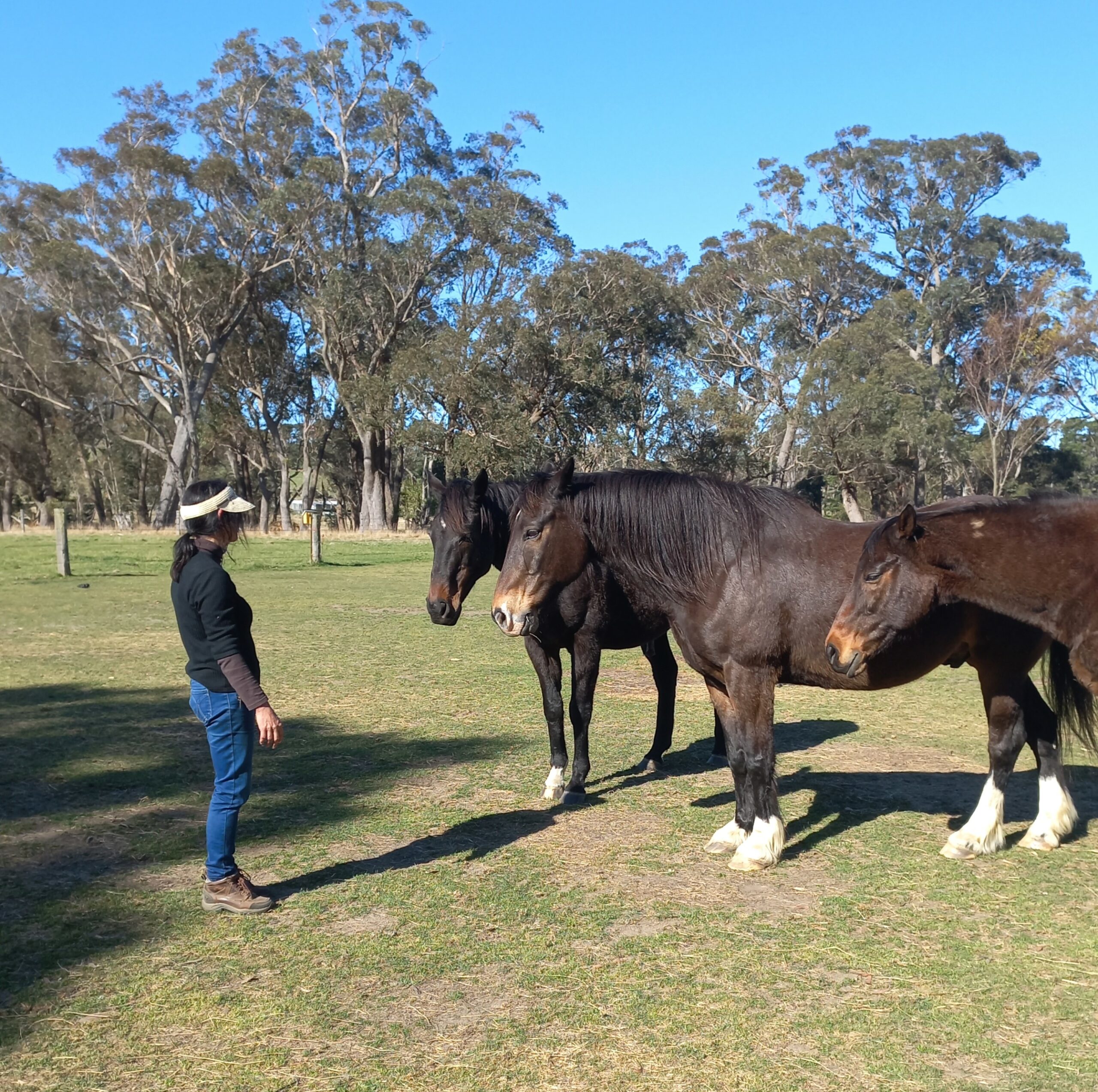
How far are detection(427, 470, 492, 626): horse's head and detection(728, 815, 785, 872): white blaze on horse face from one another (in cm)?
243

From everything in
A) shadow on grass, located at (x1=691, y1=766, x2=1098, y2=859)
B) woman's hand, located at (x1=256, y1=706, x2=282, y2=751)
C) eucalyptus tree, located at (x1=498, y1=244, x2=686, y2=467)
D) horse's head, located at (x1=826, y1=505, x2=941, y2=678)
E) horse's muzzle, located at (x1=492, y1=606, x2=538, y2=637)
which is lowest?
shadow on grass, located at (x1=691, y1=766, x2=1098, y2=859)

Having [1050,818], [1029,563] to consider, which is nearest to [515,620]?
[1029,563]

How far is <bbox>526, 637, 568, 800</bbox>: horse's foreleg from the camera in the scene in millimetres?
6191

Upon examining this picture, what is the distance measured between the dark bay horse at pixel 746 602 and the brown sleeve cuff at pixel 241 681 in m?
1.53

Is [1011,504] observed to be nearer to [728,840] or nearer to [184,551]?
[728,840]

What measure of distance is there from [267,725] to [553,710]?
258 cm

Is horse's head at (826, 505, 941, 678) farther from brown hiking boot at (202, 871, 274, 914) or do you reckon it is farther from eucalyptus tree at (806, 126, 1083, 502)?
eucalyptus tree at (806, 126, 1083, 502)

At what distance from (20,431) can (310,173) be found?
25.5 m

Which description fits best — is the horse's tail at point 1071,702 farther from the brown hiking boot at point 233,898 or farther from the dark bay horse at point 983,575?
the brown hiking boot at point 233,898

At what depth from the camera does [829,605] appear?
5027mm

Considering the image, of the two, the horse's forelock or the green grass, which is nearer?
the green grass

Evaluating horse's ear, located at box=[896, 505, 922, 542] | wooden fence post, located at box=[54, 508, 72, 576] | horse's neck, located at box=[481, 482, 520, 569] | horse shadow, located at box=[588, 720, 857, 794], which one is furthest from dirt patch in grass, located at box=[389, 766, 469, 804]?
wooden fence post, located at box=[54, 508, 72, 576]

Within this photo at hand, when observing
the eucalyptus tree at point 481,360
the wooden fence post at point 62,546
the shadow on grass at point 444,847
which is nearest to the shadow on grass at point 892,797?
the shadow on grass at point 444,847

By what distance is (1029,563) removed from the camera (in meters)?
4.41
